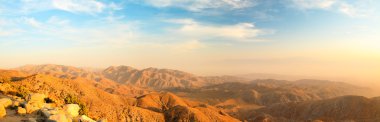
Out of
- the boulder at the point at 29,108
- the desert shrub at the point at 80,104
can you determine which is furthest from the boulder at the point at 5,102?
the desert shrub at the point at 80,104

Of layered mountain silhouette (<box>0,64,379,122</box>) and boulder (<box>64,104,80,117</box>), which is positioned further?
layered mountain silhouette (<box>0,64,379,122</box>)

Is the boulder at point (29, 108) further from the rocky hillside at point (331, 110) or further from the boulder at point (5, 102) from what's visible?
the rocky hillside at point (331, 110)

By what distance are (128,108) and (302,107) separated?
7432 centimetres

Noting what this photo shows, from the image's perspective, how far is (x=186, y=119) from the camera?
53.2 meters

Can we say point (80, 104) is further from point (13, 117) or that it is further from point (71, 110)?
point (13, 117)

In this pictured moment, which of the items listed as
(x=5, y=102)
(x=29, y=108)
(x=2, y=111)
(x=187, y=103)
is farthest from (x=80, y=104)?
(x=187, y=103)

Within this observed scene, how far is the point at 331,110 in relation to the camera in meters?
93.2

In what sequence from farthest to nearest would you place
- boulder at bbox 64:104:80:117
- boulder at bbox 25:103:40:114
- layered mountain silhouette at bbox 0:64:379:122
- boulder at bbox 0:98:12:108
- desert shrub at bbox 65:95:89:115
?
layered mountain silhouette at bbox 0:64:379:122 → desert shrub at bbox 65:95:89:115 → boulder at bbox 64:104:80:117 → boulder at bbox 25:103:40:114 → boulder at bbox 0:98:12:108

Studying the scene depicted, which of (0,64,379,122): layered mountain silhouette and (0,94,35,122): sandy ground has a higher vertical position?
(0,94,35,122): sandy ground

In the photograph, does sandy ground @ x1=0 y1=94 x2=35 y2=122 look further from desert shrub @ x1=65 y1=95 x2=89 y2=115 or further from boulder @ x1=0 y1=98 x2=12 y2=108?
desert shrub @ x1=65 y1=95 x2=89 y2=115

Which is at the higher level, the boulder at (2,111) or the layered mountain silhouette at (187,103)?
the boulder at (2,111)

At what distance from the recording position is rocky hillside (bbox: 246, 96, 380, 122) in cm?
8531

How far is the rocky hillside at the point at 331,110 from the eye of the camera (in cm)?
8531

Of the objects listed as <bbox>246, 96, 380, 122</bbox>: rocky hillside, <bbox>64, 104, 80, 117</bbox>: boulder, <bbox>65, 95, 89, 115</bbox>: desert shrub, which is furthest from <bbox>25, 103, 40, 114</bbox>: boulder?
<bbox>246, 96, 380, 122</bbox>: rocky hillside
